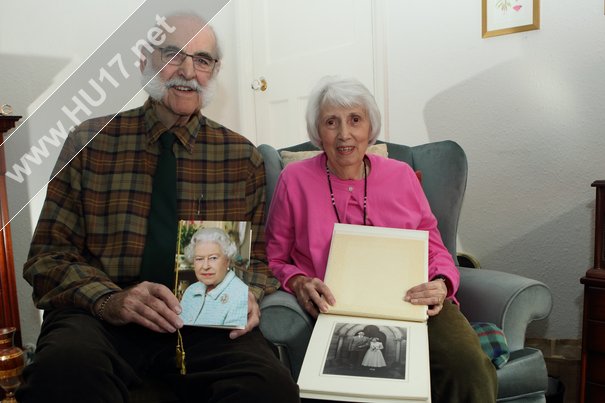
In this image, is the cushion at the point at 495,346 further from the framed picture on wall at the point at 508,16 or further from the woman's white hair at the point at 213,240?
the framed picture on wall at the point at 508,16

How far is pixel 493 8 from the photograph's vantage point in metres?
2.31

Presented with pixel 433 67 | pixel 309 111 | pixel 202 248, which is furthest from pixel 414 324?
pixel 433 67

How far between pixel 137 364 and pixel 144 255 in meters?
0.25

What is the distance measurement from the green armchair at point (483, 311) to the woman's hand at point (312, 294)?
21 mm

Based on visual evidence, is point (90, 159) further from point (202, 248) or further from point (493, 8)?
point (493, 8)

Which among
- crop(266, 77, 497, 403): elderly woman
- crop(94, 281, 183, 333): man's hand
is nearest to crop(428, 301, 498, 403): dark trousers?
crop(266, 77, 497, 403): elderly woman

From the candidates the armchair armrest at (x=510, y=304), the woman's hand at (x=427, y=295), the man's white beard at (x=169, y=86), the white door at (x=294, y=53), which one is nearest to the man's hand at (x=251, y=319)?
the woman's hand at (x=427, y=295)

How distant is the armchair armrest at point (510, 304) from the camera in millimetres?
1422

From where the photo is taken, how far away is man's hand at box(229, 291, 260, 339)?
47.0 inches

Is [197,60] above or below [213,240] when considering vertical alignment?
above

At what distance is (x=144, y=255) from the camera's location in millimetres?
1308

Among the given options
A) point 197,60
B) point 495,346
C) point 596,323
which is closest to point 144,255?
point 197,60

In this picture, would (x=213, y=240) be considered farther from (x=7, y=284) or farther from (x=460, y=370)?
(x=7, y=284)

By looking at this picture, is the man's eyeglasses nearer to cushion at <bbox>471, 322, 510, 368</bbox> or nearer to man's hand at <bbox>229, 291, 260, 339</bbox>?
man's hand at <bbox>229, 291, 260, 339</bbox>
